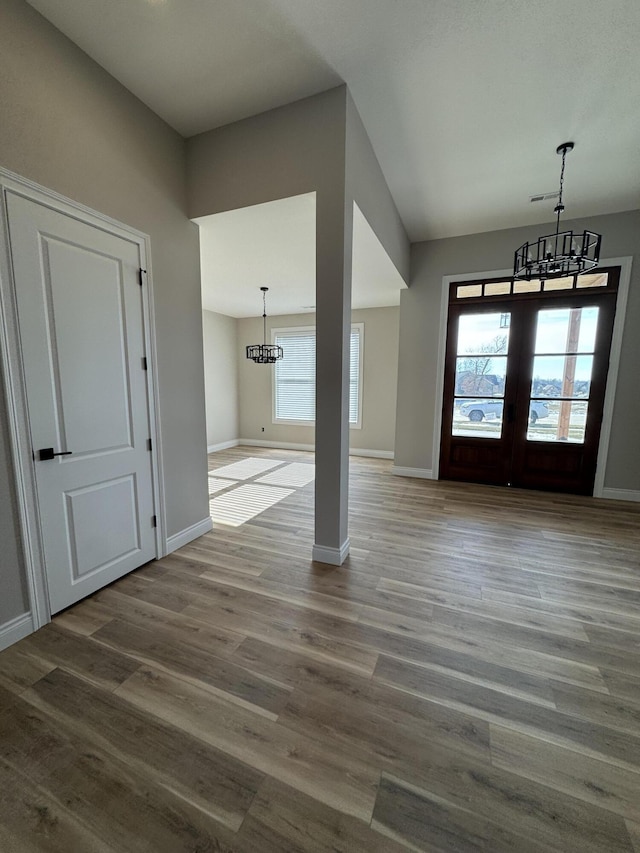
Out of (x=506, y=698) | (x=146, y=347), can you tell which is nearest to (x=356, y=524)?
(x=506, y=698)

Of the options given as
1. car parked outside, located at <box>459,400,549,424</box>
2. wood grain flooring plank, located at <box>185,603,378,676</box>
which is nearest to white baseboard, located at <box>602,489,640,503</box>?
car parked outside, located at <box>459,400,549,424</box>

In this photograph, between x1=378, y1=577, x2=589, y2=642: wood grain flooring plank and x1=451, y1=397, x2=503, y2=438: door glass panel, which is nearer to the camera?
x1=378, y1=577, x2=589, y2=642: wood grain flooring plank

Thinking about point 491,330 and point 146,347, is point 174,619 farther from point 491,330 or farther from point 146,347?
point 491,330

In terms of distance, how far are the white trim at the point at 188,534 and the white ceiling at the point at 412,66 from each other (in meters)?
3.21

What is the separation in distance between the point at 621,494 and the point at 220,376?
6.74 m

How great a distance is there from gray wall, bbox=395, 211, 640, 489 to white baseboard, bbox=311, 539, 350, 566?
271 cm

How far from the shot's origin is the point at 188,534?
2945 mm

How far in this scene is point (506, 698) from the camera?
1.51 meters

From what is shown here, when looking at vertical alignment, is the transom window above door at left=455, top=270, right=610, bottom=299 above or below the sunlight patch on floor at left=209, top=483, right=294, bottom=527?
above

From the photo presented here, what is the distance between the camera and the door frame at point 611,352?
12.5ft

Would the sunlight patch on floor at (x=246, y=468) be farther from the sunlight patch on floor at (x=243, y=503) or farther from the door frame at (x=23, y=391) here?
the door frame at (x=23, y=391)

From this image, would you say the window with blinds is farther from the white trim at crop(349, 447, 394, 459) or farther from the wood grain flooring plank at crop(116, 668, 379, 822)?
the wood grain flooring plank at crop(116, 668, 379, 822)

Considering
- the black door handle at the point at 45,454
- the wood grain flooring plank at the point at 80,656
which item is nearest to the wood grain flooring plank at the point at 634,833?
the wood grain flooring plank at the point at 80,656

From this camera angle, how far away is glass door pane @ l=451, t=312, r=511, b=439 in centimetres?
439
